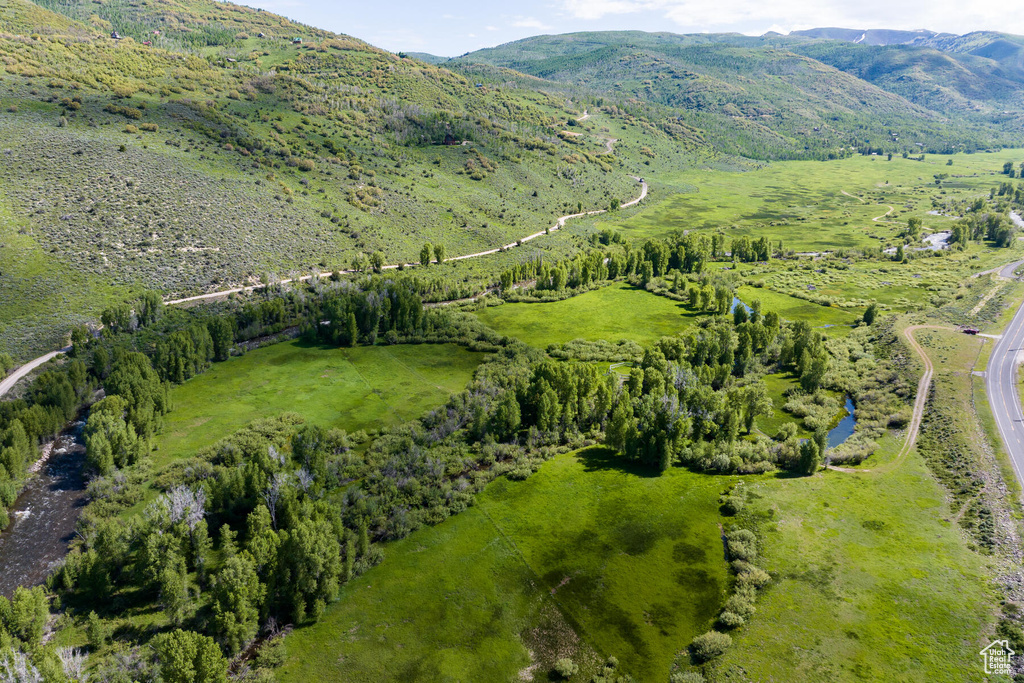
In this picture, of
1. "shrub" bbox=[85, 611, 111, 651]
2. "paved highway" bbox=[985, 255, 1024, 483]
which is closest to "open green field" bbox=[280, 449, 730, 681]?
Answer: "shrub" bbox=[85, 611, 111, 651]

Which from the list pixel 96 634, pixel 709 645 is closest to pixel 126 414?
pixel 96 634

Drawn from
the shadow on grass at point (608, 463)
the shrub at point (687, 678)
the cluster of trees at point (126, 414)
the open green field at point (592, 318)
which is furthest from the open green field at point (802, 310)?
the cluster of trees at point (126, 414)

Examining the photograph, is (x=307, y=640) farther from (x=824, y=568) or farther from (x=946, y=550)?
(x=946, y=550)

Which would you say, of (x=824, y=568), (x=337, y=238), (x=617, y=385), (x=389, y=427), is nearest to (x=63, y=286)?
(x=337, y=238)

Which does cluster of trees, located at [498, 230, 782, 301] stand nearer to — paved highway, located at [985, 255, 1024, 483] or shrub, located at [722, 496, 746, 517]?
paved highway, located at [985, 255, 1024, 483]

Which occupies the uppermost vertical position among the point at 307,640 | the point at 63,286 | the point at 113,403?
the point at 63,286

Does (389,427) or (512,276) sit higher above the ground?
(512,276)
